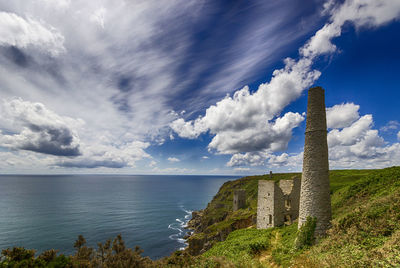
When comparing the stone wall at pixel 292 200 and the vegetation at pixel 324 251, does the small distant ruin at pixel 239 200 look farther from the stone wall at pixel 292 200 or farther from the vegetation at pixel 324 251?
the vegetation at pixel 324 251

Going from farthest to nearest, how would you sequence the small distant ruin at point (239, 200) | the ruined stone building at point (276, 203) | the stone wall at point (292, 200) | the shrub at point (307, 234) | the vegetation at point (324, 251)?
the small distant ruin at point (239, 200) < the stone wall at point (292, 200) < the ruined stone building at point (276, 203) < the shrub at point (307, 234) < the vegetation at point (324, 251)

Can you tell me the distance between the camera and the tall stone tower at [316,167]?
647 inches

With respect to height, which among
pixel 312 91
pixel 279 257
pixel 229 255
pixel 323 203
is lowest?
pixel 229 255

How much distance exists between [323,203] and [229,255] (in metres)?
9.96

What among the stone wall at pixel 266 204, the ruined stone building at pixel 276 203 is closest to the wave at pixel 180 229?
the stone wall at pixel 266 204

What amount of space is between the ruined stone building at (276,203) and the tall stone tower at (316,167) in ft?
34.0

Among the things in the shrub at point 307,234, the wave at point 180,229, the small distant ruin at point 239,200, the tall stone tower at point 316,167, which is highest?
the tall stone tower at point 316,167

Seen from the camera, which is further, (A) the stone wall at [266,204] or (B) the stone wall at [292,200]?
(B) the stone wall at [292,200]

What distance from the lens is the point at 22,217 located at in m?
75.4

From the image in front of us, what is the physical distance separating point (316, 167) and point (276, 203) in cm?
1275

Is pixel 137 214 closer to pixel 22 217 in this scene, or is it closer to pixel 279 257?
pixel 22 217

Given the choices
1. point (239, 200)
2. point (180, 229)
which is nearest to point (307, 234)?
point (239, 200)

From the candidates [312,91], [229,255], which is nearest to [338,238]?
[229,255]

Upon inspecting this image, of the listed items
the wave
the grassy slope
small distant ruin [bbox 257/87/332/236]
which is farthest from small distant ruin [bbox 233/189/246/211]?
small distant ruin [bbox 257/87/332/236]
